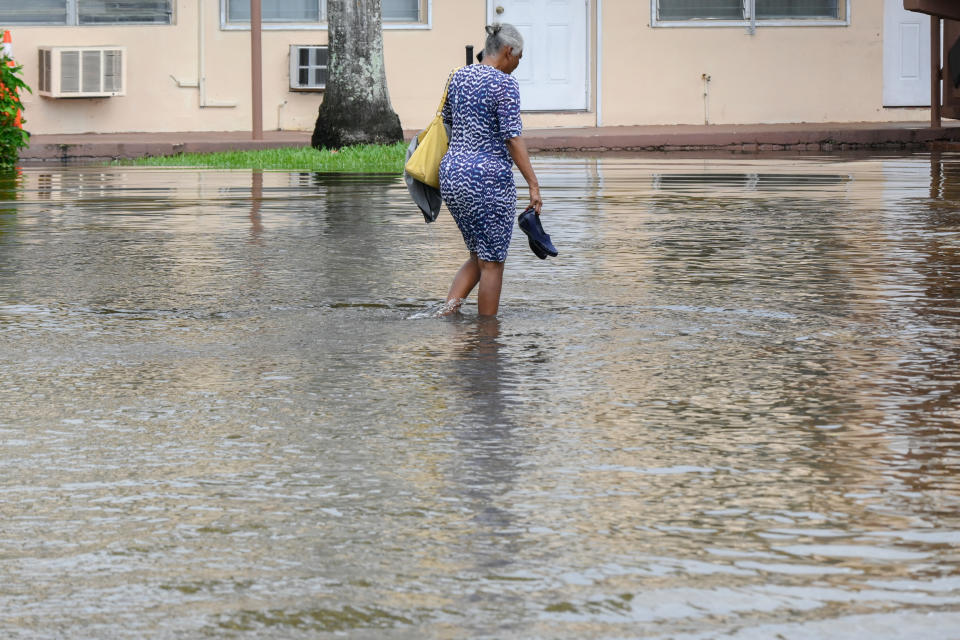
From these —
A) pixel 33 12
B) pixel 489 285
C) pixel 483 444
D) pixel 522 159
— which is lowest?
pixel 483 444

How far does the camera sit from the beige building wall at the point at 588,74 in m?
26.3

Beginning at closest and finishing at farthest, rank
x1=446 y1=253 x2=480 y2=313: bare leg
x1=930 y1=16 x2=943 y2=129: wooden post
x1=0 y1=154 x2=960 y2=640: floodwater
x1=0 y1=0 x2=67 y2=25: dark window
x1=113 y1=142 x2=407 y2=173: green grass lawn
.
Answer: x1=0 y1=154 x2=960 y2=640: floodwater, x1=446 y1=253 x2=480 y2=313: bare leg, x1=113 y1=142 x2=407 y2=173: green grass lawn, x1=930 y1=16 x2=943 y2=129: wooden post, x1=0 y1=0 x2=67 y2=25: dark window

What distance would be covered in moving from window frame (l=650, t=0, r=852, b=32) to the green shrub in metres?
9.59

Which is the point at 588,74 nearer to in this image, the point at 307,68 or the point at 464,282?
the point at 307,68

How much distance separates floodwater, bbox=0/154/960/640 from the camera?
12.3ft

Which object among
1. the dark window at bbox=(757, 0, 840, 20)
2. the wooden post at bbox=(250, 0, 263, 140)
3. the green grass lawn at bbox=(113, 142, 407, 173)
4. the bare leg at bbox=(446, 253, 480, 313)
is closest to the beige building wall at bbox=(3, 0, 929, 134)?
the dark window at bbox=(757, 0, 840, 20)

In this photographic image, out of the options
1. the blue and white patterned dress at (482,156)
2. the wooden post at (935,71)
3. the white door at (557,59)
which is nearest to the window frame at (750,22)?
the white door at (557,59)

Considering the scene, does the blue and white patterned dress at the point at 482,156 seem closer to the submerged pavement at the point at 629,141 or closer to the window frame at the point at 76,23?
the submerged pavement at the point at 629,141

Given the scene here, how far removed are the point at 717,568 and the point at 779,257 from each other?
6978 millimetres

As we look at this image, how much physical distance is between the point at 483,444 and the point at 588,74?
22.0 m

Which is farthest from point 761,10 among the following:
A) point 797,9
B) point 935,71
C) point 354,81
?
point 354,81

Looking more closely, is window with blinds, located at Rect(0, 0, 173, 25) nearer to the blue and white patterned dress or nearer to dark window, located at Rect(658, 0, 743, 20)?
dark window, located at Rect(658, 0, 743, 20)

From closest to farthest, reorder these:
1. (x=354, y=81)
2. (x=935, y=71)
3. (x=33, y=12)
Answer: (x=354, y=81) < (x=935, y=71) < (x=33, y=12)

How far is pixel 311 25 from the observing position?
26.6 metres
